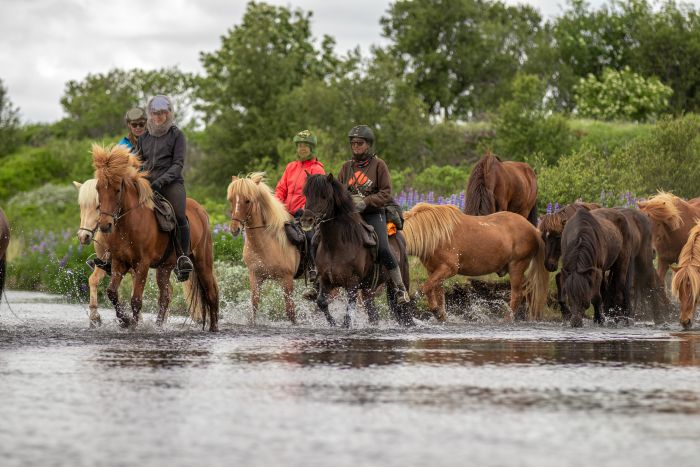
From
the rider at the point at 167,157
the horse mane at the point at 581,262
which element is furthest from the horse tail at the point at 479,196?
the rider at the point at 167,157

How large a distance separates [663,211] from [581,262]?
461 cm

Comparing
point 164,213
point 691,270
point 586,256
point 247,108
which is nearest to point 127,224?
point 164,213

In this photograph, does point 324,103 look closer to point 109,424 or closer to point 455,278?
point 455,278

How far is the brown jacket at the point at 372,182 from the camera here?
16672 mm

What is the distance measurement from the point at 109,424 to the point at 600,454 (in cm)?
283

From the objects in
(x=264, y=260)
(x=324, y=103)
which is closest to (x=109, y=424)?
(x=264, y=260)

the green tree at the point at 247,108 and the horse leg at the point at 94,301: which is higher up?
the green tree at the point at 247,108

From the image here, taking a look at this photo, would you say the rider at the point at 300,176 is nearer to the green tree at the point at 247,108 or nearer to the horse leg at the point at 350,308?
the horse leg at the point at 350,308

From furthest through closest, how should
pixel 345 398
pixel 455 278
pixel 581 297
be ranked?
pixel 455 278 → pixel 581 297 → pixel 345 398

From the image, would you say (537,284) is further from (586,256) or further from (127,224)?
(127,224)

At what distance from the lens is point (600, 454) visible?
6828 mm

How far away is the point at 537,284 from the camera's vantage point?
65.7 ft

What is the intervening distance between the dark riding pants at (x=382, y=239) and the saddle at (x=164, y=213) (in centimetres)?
261

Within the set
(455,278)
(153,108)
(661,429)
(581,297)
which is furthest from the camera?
(455,278)
